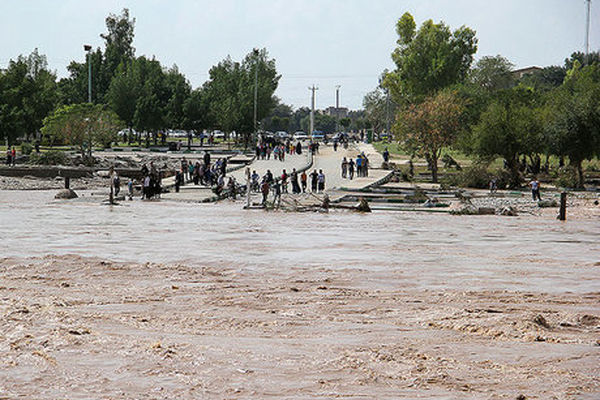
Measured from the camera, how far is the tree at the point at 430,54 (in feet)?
219

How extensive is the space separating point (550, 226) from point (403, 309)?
16303 millimetres

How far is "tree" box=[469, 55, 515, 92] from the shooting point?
10388 cm

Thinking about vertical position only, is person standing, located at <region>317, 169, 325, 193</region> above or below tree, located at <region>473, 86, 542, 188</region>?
below

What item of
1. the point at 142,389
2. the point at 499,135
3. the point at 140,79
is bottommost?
the point at 142,389

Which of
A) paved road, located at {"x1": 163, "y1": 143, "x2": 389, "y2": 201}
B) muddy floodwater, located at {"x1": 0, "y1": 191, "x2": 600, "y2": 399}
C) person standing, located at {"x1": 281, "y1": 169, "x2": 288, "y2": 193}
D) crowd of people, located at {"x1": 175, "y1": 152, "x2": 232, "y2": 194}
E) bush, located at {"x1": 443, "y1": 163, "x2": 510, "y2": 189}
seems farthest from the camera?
bush, located at {"x1": 443, "y1": 163, "x2": 510, "y2": 189}

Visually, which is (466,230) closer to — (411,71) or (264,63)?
(411,71)

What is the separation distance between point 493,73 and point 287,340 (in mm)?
99476

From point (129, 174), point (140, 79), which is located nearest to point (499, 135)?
point (129, 174)

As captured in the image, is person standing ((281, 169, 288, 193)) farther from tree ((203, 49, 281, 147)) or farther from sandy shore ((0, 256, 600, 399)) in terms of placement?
tree ((203, 49, 281, 147))

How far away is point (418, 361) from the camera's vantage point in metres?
9.86

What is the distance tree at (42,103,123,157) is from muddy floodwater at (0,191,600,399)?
1485 inches

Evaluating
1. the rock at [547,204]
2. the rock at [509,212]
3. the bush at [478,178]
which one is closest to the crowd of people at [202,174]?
the bush at [478,178]

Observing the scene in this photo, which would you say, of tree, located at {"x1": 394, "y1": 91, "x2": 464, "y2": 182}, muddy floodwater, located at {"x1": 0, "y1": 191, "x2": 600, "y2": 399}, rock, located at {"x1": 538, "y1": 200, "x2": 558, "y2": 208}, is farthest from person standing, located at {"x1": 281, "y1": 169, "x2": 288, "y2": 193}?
tree, located at {"x1": 394, "y1": 91, "x2": 464, "y2": 182}

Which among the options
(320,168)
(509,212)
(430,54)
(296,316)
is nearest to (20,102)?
(320,168)
